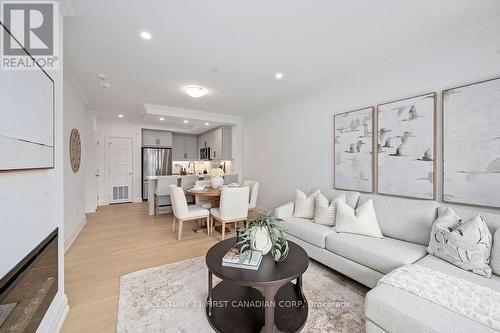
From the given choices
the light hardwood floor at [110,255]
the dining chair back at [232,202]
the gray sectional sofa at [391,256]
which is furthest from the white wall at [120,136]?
the gray sectional sofa at [391,256]

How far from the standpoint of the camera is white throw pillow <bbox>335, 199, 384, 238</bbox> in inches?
92.2

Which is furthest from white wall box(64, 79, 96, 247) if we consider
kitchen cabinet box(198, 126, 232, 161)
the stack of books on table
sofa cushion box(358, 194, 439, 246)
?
sofa cushion box(358, 194, 439, 246)

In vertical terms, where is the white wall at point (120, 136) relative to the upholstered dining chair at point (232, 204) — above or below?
above

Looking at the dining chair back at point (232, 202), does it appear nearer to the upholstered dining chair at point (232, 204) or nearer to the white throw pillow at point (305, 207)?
the upholstered dining chair at point (232, 204)

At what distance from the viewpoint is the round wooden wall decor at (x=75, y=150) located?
11.1 feet

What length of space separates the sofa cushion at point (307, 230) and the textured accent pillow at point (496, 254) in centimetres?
128

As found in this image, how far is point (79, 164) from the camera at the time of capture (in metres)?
3.97

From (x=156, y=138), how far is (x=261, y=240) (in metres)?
6.35

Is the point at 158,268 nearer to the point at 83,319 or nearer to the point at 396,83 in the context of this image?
the point at 83,319

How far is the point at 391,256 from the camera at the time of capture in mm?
1878

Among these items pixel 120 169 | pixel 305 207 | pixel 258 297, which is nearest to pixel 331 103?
pixel 305 207

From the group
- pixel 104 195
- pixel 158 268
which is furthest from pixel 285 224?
pixel 104 195

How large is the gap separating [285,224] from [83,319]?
2.35m

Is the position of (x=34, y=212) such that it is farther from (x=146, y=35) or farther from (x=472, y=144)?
(x=472, y=144)
